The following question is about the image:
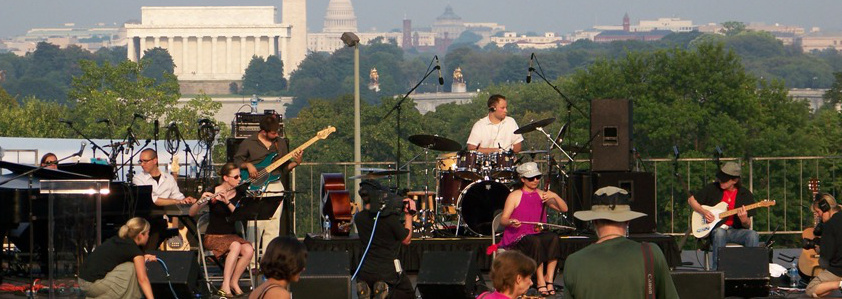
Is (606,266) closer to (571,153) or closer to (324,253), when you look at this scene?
(324,253)

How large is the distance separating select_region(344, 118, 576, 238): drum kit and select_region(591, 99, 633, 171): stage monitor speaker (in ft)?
2.23

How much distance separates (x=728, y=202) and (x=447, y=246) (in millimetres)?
2813

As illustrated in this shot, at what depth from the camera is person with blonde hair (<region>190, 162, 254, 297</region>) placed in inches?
587

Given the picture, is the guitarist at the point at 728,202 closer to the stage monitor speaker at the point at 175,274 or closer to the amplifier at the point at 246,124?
the stage monitor speaker at the point at 175,274

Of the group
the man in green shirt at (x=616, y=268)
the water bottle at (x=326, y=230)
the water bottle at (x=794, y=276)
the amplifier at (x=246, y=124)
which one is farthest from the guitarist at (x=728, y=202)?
the man in green shirt at (x=616, y=268)

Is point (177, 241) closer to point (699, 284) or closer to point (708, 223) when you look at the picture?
point (708, 223)

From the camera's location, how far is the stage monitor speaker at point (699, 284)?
14.2 metres

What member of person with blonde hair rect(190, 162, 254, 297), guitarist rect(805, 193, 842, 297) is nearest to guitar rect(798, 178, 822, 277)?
guitarist rect(805, 193, 842, 297)

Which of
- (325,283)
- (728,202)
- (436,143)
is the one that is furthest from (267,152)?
(728,202)

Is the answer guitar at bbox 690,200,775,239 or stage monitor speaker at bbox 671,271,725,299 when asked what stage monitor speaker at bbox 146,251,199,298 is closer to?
stage monitor speaker at bbox 671,271,725,299

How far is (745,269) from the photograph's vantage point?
14859 mm

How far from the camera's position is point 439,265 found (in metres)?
14.3

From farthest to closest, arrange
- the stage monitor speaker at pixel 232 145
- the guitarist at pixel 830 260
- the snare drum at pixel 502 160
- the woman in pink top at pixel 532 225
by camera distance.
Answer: the stage monitor speaker at pixel 232 145, the snare drum at pixel 502 160, the guitarist at pixel 830 260, the woman in pink top at pixel 532 225

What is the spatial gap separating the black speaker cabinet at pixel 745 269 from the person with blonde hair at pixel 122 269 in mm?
5421
